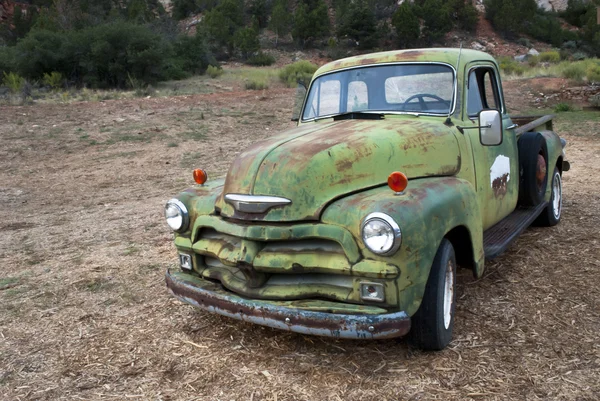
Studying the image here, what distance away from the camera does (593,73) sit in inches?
799

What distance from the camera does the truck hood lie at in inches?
125

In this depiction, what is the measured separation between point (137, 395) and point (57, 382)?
0.54m

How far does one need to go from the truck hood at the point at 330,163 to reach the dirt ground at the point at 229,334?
0.89 metres

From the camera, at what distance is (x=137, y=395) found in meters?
3.07

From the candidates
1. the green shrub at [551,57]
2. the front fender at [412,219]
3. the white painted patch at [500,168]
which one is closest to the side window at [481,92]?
the white painted patch at [500,168]

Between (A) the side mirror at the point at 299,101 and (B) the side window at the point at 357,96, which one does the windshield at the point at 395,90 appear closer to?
(B) the side window at the point at 357,96

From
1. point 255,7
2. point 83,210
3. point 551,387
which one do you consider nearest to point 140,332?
point 551,387

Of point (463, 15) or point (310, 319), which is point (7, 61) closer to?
point (310, 319)

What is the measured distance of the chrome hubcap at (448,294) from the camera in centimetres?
336

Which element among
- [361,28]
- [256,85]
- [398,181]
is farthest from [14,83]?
[361,28]

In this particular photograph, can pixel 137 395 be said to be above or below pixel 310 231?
below

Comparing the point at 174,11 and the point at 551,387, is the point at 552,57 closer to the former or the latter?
the point at 551,387

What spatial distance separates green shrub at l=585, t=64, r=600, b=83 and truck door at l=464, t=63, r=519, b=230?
693 inches

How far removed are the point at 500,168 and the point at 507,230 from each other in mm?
500
